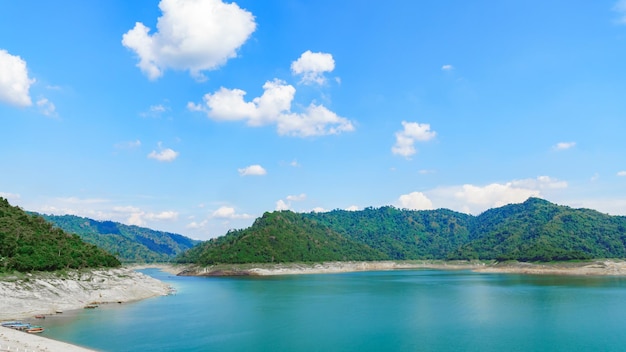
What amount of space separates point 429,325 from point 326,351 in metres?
19.7

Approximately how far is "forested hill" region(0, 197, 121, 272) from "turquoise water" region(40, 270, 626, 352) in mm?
12283

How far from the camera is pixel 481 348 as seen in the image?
142 ft

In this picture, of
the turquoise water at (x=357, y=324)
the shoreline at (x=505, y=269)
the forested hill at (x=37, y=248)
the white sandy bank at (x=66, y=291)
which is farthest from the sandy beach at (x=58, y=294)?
the shoreline at (x=505, y=269)

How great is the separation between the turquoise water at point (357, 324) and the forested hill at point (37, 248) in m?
12.3

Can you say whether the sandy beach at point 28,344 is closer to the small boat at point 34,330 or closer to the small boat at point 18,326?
the small boat at point 34,330

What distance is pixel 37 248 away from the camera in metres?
72.1

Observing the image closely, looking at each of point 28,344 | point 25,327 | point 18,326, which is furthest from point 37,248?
point 28,344

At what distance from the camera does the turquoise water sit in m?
45.5

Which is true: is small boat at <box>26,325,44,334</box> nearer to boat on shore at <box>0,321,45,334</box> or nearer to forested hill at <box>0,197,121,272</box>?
boat on shore at <box>0,321,45,334</box>

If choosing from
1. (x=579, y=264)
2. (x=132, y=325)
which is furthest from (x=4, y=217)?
(x=579, y=264)

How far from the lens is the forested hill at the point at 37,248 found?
67.1 m

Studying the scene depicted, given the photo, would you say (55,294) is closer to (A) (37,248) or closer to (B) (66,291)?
(B) (66,291)

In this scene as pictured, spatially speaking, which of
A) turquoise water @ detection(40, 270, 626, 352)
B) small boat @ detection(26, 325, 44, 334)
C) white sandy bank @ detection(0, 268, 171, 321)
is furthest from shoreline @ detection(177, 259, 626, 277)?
small boat @ detection(26, 325, 44, 334)

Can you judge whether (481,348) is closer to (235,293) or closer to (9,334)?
A: (9,334)
